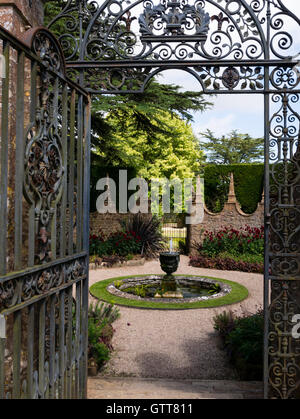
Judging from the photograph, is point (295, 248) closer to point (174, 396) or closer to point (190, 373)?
point (174, 396)

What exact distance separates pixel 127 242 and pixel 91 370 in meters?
9.33

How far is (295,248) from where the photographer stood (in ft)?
11.3

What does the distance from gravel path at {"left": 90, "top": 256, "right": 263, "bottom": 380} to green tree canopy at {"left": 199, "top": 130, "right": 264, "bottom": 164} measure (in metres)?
30.7

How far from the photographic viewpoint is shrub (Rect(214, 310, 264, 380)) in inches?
181

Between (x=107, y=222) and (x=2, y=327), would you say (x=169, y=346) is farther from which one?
(x=107, y=222)

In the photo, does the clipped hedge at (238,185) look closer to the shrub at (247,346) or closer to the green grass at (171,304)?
the green grass at (171,304)

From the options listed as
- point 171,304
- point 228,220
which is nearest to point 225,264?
point 228,220

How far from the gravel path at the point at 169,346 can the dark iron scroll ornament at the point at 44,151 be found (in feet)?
10.5

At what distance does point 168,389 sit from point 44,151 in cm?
298

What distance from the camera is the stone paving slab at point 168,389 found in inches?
150

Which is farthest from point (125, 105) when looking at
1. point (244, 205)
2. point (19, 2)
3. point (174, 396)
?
point (244, 205)

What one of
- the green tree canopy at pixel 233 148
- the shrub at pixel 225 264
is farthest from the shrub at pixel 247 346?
the green tree canopy at pixel 233 148

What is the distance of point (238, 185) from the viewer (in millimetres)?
18781

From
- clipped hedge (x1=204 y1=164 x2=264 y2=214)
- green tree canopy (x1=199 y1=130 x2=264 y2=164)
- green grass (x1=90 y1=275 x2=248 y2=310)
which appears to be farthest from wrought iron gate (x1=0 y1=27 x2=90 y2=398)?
green tree canopy (x1=199 y1=130 x2=264 y2=164)
